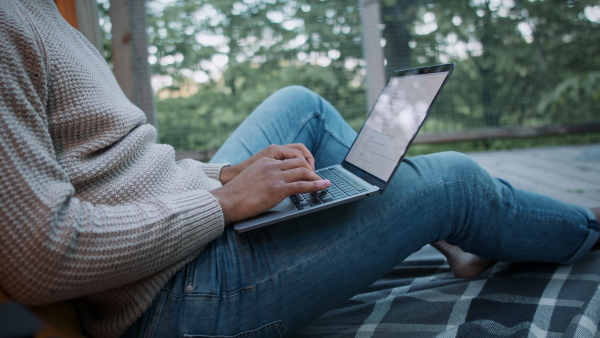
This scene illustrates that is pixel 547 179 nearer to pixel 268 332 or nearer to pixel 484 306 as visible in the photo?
pixel 484 306

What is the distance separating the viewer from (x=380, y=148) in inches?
37.7

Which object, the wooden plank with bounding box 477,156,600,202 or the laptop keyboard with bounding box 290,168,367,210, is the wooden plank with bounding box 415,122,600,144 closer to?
the wooden plank with bounding box 477,156,600,202

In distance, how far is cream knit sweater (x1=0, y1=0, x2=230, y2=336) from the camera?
551mm

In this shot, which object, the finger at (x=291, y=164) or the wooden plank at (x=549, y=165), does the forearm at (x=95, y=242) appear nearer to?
the finger at (x=291, y=164)

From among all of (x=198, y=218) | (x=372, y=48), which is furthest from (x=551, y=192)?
(x=198, y=218)

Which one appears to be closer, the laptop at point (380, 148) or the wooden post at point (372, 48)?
the laptop at point (380, 148)

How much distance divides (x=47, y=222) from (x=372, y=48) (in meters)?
2.60

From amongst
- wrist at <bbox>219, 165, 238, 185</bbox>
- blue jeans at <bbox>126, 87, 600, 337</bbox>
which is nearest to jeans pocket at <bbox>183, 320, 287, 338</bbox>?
blue jeans at <bbox>126, 87, 600, 337</bbox>

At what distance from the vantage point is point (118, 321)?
70 centimetres

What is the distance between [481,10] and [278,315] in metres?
3.15

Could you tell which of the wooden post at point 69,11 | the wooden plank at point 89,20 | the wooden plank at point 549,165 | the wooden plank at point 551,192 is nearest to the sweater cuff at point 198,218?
the wooden post at point 69,11

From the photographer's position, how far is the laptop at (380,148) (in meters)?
0.77

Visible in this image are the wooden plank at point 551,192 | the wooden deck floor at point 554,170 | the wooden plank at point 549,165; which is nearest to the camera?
the wooden plank at point 551,192

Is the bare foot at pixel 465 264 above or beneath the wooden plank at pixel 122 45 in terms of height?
beneath
